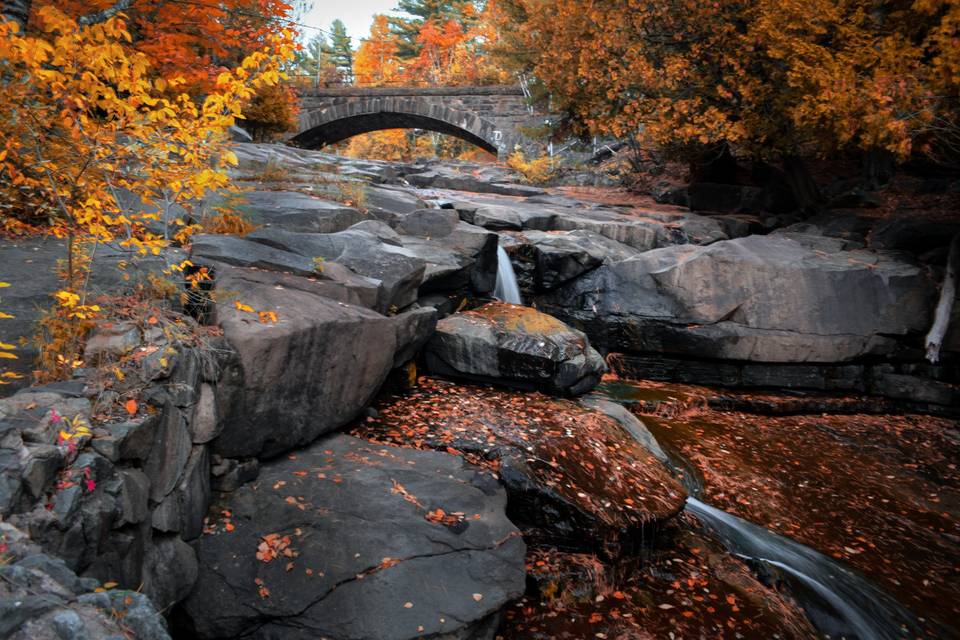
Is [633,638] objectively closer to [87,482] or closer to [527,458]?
[527,458]

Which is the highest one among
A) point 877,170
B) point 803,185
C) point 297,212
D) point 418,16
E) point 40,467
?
point 418,16

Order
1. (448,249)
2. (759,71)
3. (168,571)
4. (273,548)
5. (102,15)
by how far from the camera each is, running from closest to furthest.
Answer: (168,571)
(273,548)
(102,15)
(448,249)
(759,71)

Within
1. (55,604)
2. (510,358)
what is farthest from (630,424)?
(55,604)

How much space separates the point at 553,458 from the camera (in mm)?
6070

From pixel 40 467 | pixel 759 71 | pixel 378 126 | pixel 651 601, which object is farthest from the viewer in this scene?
pixel 378 126

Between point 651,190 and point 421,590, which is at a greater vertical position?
point 651,190

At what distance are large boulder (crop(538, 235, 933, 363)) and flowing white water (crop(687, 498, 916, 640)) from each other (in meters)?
4.50

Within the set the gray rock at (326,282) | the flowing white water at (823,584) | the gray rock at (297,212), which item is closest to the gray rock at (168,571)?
the gray rock at (326,282)

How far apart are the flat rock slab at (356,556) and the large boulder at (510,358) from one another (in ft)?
9.09

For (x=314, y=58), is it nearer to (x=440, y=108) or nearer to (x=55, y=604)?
(x=440, y=108)

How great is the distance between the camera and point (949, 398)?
1014 centimetres

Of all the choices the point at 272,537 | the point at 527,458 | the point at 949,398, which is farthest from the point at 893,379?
the point at 272,537

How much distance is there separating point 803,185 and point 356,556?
1449 cm

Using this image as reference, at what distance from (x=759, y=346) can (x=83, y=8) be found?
40.5 ft
